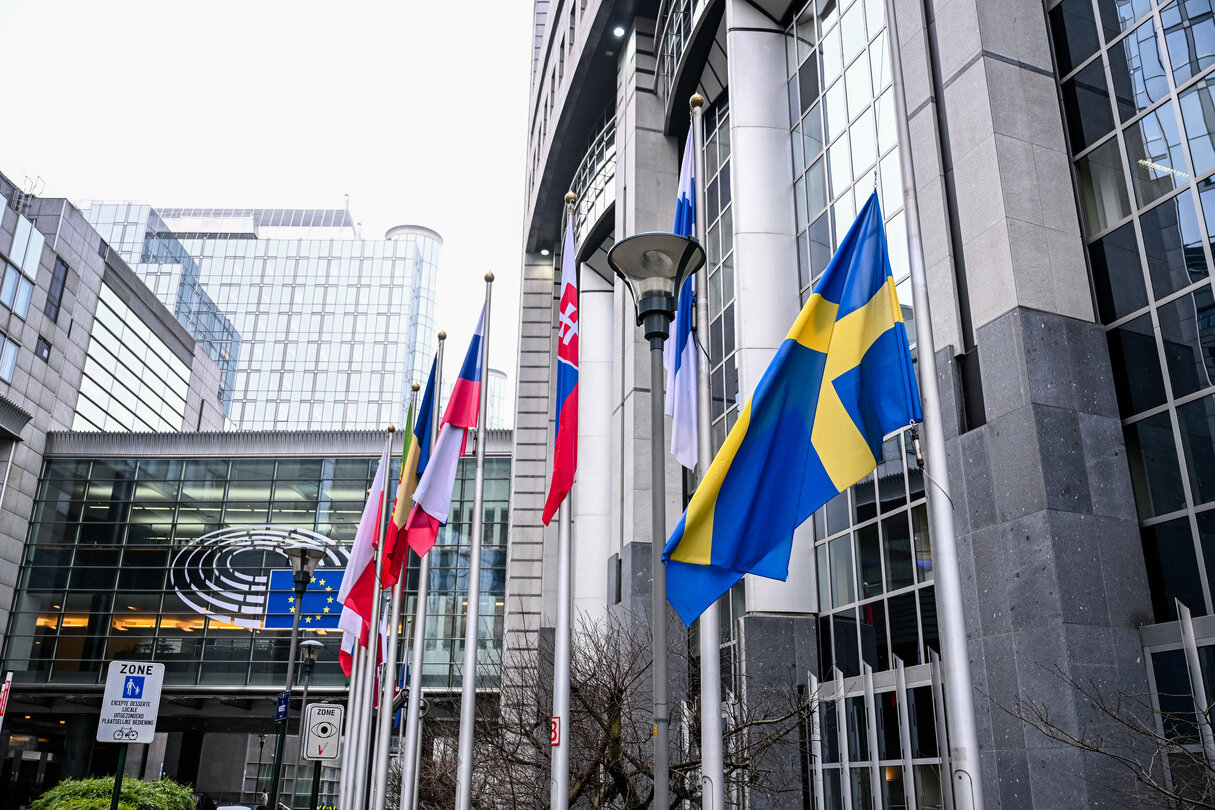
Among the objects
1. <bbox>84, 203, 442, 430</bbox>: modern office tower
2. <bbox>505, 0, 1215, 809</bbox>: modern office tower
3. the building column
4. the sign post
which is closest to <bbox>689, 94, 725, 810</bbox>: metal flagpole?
<bbox>505, 0, 1215, 809</bbox>: modern office tower

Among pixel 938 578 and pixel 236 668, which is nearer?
pixel 938 578

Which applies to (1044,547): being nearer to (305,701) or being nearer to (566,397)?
(566,397)

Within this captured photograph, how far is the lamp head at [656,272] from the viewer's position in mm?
9883

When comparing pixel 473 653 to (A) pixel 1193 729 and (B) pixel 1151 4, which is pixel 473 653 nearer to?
(A) pixel 1193 729

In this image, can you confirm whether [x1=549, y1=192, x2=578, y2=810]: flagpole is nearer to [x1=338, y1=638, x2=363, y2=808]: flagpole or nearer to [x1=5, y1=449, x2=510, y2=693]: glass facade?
[x1=338, y1=638, x2=363, y2=808]: flagpole

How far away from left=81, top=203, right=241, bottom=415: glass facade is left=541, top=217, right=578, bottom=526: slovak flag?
363ft

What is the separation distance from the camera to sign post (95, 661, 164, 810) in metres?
11.7

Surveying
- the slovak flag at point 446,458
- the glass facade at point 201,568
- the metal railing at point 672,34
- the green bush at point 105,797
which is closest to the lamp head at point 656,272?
the slovak flag at point 446,458

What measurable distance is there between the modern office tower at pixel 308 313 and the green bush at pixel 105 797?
107316 millimetres

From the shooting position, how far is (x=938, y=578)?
26.4 feet

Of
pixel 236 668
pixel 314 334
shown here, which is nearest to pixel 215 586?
pixel 236 668

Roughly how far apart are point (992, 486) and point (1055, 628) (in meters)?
2.03

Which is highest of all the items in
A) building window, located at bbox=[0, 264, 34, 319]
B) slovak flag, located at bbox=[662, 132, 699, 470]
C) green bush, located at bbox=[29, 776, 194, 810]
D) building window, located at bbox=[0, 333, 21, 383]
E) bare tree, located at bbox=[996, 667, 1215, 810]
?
building window, located at bbox=[0, 264, 34, 319]

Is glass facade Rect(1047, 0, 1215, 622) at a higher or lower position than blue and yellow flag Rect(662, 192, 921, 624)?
higher
